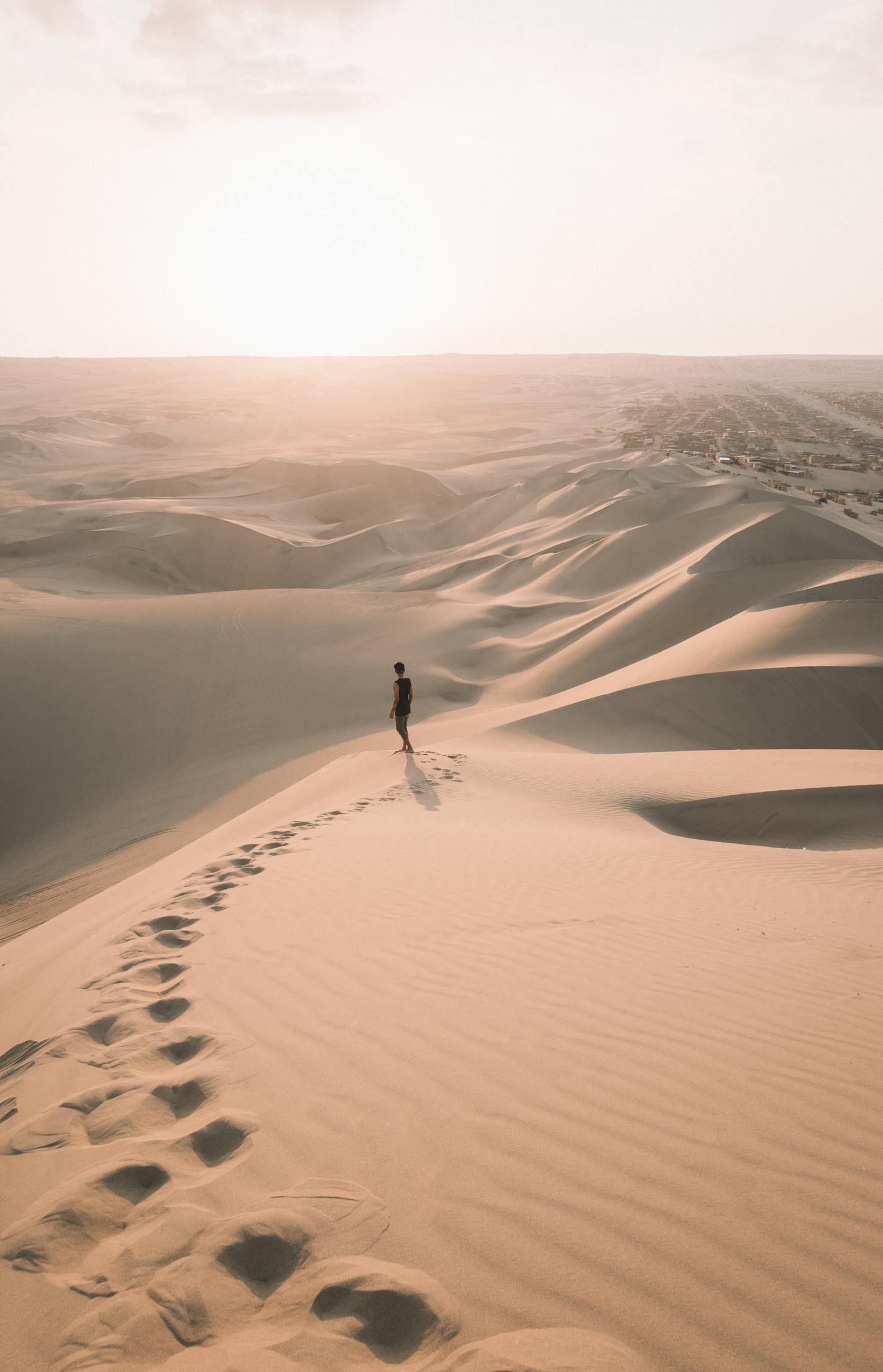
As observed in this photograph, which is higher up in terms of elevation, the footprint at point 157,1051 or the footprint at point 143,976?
the footprint at point 157,1051

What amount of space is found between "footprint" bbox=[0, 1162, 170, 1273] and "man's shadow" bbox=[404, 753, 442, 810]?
501cm

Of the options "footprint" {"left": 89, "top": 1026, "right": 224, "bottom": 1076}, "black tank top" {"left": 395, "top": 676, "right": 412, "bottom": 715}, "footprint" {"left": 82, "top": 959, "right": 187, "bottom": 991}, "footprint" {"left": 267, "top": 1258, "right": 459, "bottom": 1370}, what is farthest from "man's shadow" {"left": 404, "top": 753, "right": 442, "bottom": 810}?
"footprint" {"left": 267, "top": 1258, "right": 459, "bottom": 1370}

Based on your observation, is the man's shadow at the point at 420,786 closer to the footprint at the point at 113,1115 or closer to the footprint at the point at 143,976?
the footprint at the point at 143,976

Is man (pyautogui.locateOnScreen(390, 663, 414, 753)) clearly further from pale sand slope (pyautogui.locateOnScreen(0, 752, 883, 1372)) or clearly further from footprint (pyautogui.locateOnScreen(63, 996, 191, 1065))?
footprint (pyautogui.locateOnScreen(63, 996, 191, 1065))

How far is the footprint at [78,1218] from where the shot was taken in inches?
90.2

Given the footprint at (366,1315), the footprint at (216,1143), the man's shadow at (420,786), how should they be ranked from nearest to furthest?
1. the footprint at (366,1315)
2. the footprint at (216,1143)
3. the man's shadow at (420,786)

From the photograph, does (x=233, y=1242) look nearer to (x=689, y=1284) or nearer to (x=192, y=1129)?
(x=192, y=1129)

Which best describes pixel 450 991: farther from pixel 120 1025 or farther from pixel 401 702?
pixel 401 702

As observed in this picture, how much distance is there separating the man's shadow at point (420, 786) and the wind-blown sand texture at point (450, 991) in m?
0.04

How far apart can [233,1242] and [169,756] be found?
32.6 feet

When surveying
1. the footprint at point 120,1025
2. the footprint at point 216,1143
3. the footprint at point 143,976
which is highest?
the footprint at point 216,1143

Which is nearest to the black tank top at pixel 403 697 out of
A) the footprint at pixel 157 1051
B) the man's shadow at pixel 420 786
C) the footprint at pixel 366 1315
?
the man's shadow at pixel 420 786

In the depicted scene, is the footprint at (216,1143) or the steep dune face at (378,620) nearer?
the footprint at (216,1143)

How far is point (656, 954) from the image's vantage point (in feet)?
13.4
